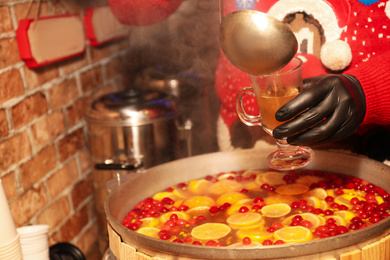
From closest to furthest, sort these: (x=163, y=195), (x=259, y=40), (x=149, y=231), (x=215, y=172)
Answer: (x=259, y=40)
(x=149, y=231)
(x=163, y=195)
(x=215, y=172)

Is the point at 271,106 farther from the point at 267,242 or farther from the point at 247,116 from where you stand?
the point at 267,242

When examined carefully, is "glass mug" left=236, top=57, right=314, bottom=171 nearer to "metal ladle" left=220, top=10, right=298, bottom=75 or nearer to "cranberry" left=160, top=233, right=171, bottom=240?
"metal ladle" left=220, top=10, right=298, bottom=75

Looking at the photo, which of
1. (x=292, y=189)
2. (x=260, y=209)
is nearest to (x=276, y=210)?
(x=260, y=209)

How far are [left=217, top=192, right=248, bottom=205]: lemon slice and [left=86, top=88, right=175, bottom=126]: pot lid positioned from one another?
27.0 inches

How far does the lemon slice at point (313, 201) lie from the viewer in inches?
50.4

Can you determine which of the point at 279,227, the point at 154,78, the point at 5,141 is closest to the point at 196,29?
the point at 154,78

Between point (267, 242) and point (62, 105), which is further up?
point (62, 105)

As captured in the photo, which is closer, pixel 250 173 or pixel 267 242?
pixel 267 242

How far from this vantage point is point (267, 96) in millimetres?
1110

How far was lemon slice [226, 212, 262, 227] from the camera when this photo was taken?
1.20m

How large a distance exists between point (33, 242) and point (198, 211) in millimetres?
572

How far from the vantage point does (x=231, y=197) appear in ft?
4.51

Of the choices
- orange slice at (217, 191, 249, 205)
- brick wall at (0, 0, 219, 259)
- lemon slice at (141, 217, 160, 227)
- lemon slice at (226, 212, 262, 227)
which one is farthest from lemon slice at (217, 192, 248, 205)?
brick wall at (0, 0, 219, 259)

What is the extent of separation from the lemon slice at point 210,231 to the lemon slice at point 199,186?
24 centimetres
